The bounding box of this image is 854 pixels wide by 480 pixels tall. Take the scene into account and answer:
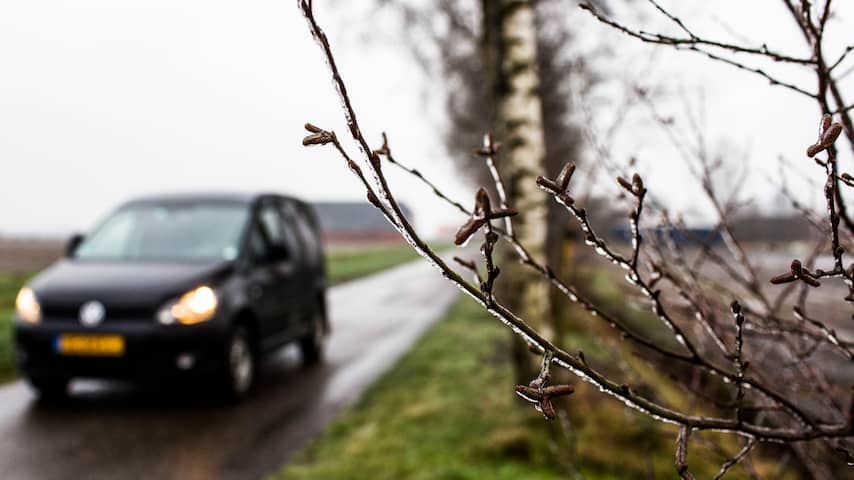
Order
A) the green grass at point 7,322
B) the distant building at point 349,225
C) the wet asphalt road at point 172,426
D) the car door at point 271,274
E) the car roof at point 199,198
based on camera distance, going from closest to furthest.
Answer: the wet asphalt road at point 172,426, the car door at point 271,274, the car roof at point 199,198, the green grass at point 7,322, the distant building at point 349,225

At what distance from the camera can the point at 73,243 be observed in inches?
262

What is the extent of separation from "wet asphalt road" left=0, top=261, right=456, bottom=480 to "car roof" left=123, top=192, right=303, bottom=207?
5.90 feet

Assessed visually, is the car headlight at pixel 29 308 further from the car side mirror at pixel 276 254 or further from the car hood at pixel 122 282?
the car side mirror at pixel 276 254

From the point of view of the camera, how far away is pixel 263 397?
6.68m

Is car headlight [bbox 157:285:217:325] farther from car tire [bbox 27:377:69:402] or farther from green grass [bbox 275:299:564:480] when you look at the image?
green grass [bbox 275:299:564:480]

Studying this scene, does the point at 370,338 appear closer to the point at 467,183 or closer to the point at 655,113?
the point at 655,113

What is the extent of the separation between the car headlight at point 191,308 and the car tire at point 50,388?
3.65ft

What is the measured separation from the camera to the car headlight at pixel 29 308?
563 centimetres

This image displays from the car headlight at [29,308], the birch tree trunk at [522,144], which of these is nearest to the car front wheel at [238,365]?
the car headlight at [29,308]

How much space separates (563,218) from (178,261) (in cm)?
768

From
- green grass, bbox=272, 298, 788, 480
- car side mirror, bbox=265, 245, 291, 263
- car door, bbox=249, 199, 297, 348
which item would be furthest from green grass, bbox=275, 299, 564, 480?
car side mirror, bbox=265, 245, 291, 263

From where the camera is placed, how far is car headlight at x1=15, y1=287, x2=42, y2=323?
5.63m

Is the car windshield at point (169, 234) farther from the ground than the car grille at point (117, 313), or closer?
farther from the ground

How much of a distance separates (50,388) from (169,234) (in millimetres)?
1629
